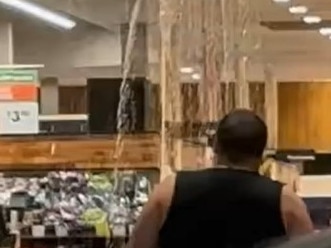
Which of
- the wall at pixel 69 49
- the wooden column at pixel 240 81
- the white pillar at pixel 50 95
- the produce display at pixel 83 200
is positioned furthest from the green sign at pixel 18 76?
the white pillar at pixel 50 95

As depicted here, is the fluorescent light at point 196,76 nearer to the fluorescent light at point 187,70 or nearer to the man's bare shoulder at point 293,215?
the fluorescent light at point 187,70

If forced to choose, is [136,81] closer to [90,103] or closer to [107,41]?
[90,103]

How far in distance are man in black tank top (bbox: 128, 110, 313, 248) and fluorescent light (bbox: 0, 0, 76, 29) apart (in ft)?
23.2

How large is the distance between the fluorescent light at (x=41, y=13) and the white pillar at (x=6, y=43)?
549 millimetres

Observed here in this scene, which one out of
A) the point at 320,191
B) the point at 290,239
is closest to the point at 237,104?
the point at 320,191

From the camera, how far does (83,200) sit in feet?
14.9

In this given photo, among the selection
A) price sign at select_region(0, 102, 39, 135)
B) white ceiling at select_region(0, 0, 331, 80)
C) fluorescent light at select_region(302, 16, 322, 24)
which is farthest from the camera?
fluorescent light at select_region(302, 16, 322, 24)

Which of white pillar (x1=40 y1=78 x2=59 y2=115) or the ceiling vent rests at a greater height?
the ceiling vent

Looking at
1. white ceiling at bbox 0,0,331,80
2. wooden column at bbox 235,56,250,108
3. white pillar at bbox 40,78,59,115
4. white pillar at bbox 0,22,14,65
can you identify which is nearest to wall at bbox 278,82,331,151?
white ceiling at bbox 0,0,331,80

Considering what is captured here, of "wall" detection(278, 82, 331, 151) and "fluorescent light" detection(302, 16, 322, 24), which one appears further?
"wall" detection(278, 82, 331, 151)

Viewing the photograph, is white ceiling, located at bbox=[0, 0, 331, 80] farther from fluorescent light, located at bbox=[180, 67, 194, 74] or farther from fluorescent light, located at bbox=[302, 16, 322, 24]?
fluorescent light, located at bbox=[180, 67, 194, 74]

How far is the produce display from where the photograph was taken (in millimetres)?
4574

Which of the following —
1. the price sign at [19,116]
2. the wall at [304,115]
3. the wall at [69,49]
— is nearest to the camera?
the price sign at [19,116]

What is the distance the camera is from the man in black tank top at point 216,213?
2596 millimetres
